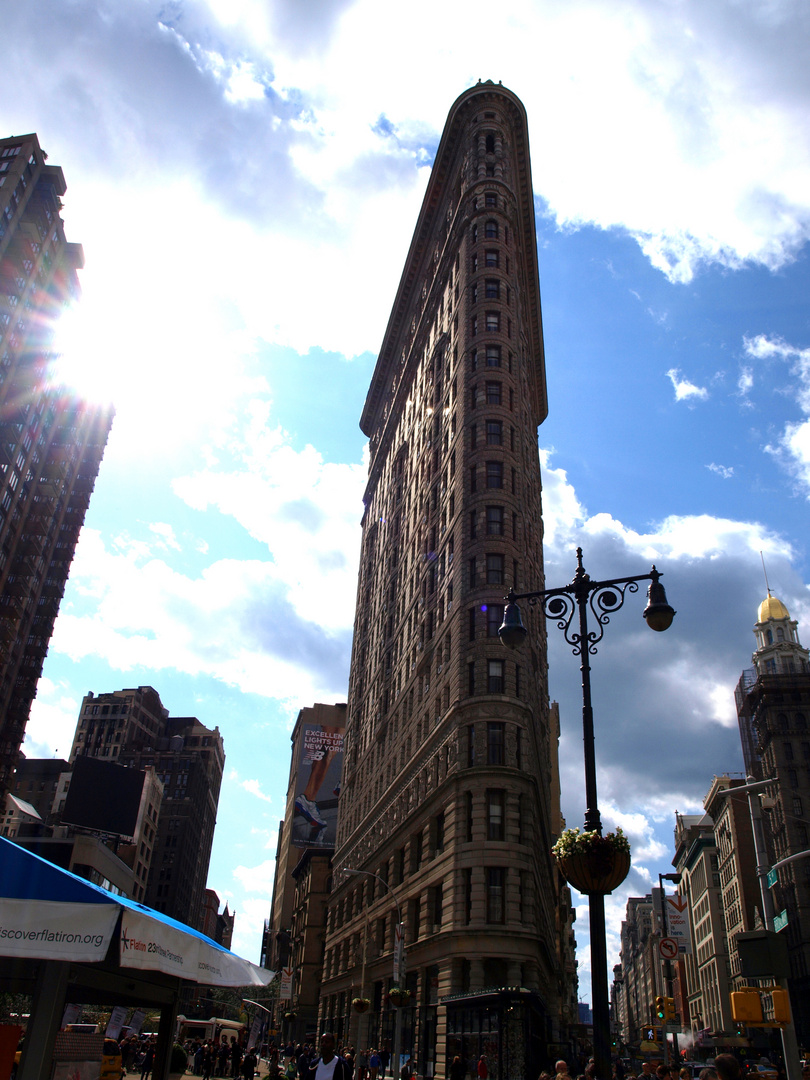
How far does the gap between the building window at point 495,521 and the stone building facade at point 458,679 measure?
0.18 m

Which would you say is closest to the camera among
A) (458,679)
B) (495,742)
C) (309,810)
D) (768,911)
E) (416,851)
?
(768,911)

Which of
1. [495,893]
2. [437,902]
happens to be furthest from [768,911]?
[437,902]

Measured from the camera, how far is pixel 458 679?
44906mm

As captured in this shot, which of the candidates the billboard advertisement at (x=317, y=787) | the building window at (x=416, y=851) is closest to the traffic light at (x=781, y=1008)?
the building window at (x=416, y=851)

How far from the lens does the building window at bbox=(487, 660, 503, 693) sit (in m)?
43.9

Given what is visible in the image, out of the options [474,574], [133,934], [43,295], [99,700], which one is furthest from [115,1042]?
[99,700]

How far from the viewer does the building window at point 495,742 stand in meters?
41.5

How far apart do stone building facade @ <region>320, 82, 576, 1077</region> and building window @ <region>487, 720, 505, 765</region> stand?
0.11 m

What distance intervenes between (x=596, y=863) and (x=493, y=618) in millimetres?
34055

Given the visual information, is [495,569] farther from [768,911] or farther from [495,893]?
[768,911]

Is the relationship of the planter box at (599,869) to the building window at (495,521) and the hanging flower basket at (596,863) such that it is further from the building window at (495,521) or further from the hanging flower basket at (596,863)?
the building window at (495,521)

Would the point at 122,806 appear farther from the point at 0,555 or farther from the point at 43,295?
the point at 43,295

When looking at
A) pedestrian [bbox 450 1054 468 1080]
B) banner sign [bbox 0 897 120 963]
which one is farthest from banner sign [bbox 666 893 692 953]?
banner sign [bbox 0 897 120 963]

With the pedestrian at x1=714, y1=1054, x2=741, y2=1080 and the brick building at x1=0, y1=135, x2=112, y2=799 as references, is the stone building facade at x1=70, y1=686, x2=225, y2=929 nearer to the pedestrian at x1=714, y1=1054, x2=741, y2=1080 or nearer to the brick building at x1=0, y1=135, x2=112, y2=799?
the brick building at x1=0, y1=135, x2=112, y2=799
